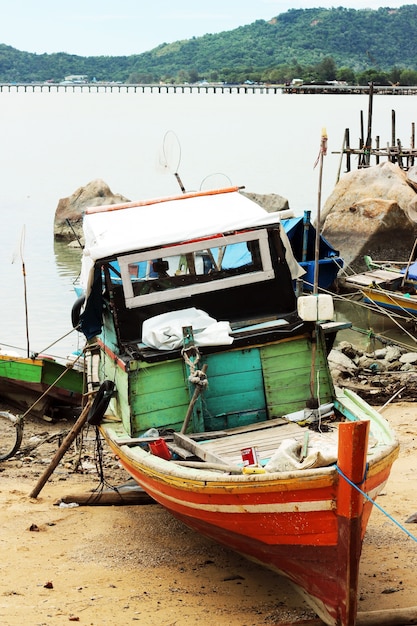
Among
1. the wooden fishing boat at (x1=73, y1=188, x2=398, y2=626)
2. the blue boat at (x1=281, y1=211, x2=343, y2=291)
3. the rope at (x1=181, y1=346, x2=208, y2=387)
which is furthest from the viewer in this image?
the blue boat at (x1=281, y1=211, x2=343, y2=291)

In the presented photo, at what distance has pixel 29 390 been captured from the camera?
44.1 feet

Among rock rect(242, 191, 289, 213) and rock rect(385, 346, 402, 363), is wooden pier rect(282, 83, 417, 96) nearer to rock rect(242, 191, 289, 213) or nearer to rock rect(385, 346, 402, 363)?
rock rect(242, 191, 289, 213)

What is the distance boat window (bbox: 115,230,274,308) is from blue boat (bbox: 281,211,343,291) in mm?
11012

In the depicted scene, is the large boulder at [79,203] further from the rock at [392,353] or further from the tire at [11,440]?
the tire at [11,440]

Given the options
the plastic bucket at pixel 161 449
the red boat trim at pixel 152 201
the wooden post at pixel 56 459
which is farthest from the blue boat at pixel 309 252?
the plastic bucket at pixel 161 449

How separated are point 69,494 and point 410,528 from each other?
347 centimetres

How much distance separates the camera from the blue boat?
69.5 ft

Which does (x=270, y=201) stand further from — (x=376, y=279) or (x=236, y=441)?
(x=236, y=441)

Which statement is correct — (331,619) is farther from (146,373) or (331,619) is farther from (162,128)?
(162,128)

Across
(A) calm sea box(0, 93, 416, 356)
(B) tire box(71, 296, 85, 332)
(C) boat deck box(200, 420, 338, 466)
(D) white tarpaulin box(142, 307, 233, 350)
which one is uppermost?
(D) white tarpaulin box(142, 307, 233, 350)

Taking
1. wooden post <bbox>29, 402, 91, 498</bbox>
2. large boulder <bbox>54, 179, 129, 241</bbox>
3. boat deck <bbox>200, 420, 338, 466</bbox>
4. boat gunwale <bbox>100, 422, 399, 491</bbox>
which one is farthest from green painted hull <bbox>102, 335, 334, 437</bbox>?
large boulder <bbox>54, 179, 129, 241</bbox>

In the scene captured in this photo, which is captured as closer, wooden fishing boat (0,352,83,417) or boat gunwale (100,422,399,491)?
boat gunwale (100,422,399,491)

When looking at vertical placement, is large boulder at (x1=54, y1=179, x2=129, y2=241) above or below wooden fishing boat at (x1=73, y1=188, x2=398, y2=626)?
below

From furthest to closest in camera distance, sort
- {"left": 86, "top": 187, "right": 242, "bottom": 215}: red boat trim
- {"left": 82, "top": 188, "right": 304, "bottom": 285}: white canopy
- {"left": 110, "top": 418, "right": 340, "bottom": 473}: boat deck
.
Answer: {"left": 86, "top": 187, "right": 242, "bottom": 215}: red boat trim, {"left": 82, "top": 188, "right": 304, "bottom": 285}: white canopy, {"left": 110, "top": 418, "right": 340, "bottom": 473}: boat deck
